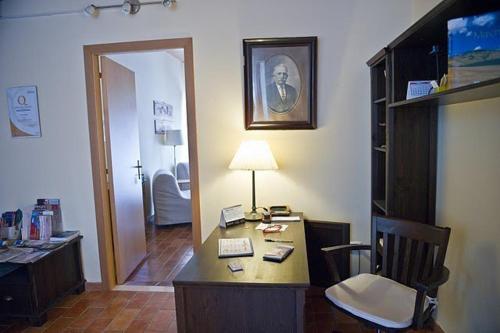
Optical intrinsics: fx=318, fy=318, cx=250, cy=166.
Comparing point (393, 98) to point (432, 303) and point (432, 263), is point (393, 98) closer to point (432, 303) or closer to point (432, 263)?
point (432, 263)

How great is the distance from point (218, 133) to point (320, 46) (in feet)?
3.39

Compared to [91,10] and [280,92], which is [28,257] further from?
[280,92]

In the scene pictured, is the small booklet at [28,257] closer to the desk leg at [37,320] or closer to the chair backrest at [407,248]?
the desk leg at [37,320]

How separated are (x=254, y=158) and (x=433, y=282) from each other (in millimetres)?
1288

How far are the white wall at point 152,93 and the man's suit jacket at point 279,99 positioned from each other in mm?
2115

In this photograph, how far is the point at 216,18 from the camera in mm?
2486

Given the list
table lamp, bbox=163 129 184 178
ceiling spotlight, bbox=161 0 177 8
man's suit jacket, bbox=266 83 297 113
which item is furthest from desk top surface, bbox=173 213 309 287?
table lamp, bbox=163 129 184 178

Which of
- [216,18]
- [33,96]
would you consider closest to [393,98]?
[216,18]

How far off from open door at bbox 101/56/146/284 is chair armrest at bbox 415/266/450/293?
245 centimetres

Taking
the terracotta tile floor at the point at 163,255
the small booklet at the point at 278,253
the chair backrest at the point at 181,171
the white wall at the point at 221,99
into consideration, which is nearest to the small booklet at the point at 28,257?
the white wall at the point at 221,99

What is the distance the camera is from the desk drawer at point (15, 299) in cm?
234

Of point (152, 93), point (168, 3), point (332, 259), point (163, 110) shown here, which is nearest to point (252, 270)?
point (332, 259)

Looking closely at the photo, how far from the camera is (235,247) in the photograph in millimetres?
1825

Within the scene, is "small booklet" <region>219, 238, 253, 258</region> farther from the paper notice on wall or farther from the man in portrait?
the paper notice on wall
